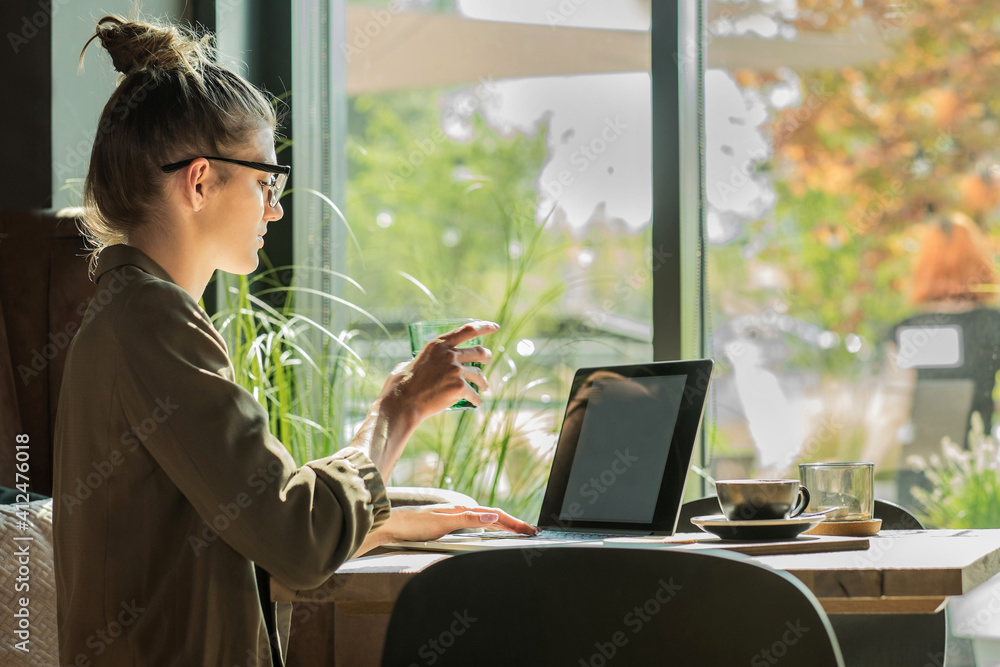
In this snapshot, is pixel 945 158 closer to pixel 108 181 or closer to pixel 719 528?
pixel 719 528

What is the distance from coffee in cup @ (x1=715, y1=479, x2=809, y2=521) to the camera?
1397 millimetres

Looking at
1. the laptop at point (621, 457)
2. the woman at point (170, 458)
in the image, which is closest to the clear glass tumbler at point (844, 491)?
the laptop at point (621, 457)

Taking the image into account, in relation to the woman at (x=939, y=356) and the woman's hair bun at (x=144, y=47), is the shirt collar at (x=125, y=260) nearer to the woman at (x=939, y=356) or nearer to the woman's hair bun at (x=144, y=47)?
the woman's hair bun at (x=144, y=47)

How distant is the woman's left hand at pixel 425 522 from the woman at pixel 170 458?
119 mm

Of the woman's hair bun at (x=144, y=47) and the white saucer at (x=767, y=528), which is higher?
the woman's hair bun at (x=144, y=47)

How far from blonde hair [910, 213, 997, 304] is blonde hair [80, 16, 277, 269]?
1.89 metres

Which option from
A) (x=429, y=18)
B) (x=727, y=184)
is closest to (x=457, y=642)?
(x=727, y=184)

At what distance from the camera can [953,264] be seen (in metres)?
2.50

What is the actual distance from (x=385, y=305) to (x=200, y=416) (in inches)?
72.3

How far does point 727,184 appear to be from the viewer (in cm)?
268

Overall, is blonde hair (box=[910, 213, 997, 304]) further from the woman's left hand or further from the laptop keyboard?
the woman's left hand

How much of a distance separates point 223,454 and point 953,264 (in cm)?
210

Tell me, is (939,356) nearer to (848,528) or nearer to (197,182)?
(848,528)

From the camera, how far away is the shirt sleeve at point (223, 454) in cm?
109
